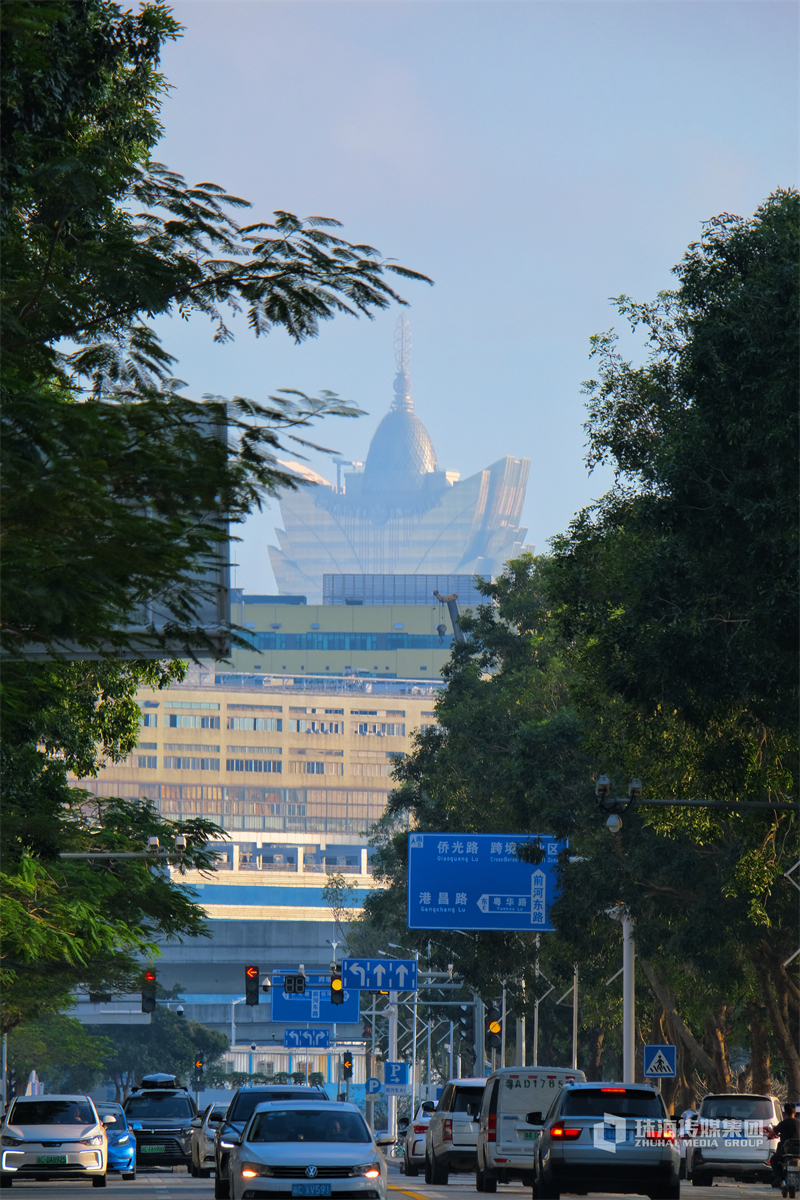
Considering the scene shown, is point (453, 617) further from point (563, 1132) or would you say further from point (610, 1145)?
point (610, 1145)

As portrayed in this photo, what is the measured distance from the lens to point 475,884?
159 feet

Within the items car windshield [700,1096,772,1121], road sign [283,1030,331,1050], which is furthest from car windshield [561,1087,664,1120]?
road sign [283,1030,331,1050]

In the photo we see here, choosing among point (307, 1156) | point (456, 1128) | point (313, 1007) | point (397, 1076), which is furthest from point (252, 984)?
point (307, 1156)

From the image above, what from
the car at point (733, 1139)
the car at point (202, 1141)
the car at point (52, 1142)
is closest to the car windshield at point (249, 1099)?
the car at point (52, 1142)

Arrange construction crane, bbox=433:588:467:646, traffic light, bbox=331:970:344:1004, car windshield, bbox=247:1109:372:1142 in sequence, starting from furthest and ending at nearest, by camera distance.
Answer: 1. construction crane, bbox=433:588:467:646
2. traffic light, bbox=331:970:344:1004
3. car windshield, bbox=247:1109:372:1142

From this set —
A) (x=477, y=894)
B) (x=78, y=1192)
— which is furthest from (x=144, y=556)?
(x=477, y=894)

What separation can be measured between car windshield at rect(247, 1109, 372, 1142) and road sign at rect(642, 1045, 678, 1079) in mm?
Result: 25460

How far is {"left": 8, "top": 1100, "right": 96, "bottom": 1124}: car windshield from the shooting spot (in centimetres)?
3142

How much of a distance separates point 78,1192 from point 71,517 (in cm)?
1988

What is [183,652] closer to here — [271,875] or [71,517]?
[71,517]

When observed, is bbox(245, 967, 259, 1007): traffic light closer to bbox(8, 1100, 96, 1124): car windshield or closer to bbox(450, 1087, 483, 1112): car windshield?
bbox(8, 1100, 96, 1124): car windshield

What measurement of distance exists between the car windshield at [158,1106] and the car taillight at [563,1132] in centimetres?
1998

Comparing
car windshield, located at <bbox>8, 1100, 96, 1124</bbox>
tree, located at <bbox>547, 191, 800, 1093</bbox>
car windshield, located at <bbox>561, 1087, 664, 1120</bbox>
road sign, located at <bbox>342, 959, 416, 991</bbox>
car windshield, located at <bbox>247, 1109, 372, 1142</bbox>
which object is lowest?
road sign, located at <bbox>342, 959, 416, 991</bbox>

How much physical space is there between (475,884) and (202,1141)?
1262cm
